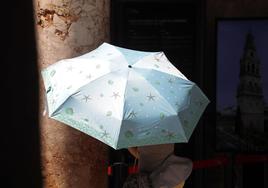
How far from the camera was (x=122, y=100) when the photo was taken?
2.80 meters

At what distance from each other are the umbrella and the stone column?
0.52m

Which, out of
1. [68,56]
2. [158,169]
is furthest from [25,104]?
[158,169]

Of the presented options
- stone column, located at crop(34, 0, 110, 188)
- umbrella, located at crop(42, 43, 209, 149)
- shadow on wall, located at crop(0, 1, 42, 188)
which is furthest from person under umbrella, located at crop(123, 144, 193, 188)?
shadow on wall, located at crop(0, 1, 42, 188)

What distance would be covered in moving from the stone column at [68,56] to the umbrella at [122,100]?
0.52 m

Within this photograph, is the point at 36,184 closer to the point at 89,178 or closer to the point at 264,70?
the point at 89,178

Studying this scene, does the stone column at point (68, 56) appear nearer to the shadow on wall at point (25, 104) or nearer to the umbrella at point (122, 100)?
the shadow on wall at point (25, 104)

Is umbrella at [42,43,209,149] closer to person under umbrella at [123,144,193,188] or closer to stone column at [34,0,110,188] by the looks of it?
person under umbrella at [123,144,193,188]

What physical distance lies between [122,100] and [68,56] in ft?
3.11

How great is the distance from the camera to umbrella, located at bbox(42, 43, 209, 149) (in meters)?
2.76

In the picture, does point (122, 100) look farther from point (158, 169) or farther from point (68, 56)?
point (68, 56)

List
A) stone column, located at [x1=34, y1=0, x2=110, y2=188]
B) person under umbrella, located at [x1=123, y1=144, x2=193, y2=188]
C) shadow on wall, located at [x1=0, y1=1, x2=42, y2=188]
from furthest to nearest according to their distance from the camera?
shadow on wall, located at [x1=0, y1=1, x2=42, y2=188] < stone column, located at [x1=34, y1=0, x2=110, y2=188] < person under umbrella, located at [x1=123, y1=144, x2=193, y2=188]

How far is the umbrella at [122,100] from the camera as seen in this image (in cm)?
276

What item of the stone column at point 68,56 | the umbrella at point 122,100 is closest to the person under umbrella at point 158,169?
the umbrella at point 122,100

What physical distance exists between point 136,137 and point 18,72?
5.39ft
